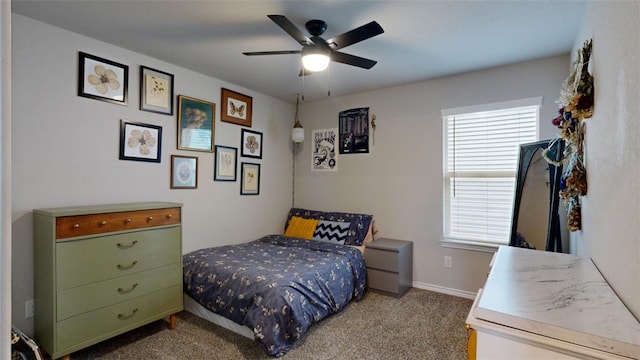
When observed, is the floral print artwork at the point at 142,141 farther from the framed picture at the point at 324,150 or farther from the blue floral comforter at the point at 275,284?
the framed picture at the point at 324,150

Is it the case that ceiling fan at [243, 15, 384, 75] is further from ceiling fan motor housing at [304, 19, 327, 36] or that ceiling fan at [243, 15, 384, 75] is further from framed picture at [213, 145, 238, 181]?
framed picture at [213, 145, 238, 181]

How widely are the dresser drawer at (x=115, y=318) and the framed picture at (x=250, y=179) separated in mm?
1482

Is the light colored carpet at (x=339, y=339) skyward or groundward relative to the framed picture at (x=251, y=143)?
groundward

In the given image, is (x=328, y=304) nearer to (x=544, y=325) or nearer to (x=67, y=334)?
(x=67, y=334)

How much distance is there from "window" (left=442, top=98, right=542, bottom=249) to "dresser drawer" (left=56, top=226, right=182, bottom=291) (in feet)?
9.14

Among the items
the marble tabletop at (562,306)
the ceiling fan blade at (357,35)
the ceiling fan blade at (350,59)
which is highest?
the ceiling fan blade at (357,35)

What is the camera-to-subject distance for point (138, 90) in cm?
279

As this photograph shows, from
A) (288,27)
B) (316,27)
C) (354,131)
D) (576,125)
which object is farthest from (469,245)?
(288,27)

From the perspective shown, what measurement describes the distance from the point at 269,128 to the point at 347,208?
1.51m

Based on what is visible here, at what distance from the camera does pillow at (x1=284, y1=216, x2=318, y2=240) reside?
3.97 meters

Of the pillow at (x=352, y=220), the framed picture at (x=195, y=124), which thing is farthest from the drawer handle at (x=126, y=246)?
the pillow at (x=352, y=220)

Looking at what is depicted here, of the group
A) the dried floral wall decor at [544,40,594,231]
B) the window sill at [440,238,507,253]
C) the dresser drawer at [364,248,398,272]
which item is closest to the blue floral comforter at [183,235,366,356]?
the dresser drawer at [364,248,398,272]

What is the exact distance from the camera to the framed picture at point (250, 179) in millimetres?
3811

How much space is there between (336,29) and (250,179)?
2.20 m
